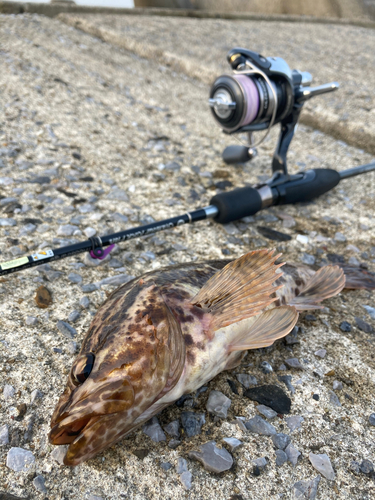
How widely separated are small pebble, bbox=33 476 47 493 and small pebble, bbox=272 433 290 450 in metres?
1.20

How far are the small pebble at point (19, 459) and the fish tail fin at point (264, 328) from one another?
3.87 feet

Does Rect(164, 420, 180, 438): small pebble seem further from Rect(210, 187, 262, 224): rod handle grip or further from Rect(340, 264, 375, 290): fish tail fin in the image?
Rect(210, 187, 262, 224): rod handle grip

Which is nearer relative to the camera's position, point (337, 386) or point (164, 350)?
point (164, 350)

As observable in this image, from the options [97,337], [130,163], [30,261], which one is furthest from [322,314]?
[130,163]

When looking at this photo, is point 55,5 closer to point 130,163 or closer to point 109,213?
point 130,163

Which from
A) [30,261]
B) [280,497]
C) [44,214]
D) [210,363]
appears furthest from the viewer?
[44,214]

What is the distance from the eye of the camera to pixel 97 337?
6.50 feet

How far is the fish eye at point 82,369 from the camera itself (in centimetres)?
182

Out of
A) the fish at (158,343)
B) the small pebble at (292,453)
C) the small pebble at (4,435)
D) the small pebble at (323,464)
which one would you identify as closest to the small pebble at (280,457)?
the small pebble at (292,453)

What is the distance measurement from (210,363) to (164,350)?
1.11 ft

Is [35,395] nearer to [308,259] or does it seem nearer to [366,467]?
[366,467]

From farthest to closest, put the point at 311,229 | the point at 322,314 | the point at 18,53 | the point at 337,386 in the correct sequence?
the point at 18,53 → the point at 311,229 → the point at 322,314 → the point at 337,386

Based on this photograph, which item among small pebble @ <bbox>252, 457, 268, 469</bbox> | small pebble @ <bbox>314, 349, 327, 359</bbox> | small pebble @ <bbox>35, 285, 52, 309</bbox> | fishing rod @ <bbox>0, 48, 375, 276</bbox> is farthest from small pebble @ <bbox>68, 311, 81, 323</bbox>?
small pebble @ <bbox>314, 349, 327, 359</bbox>

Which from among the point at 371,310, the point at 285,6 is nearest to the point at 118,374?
the point at 371,310
